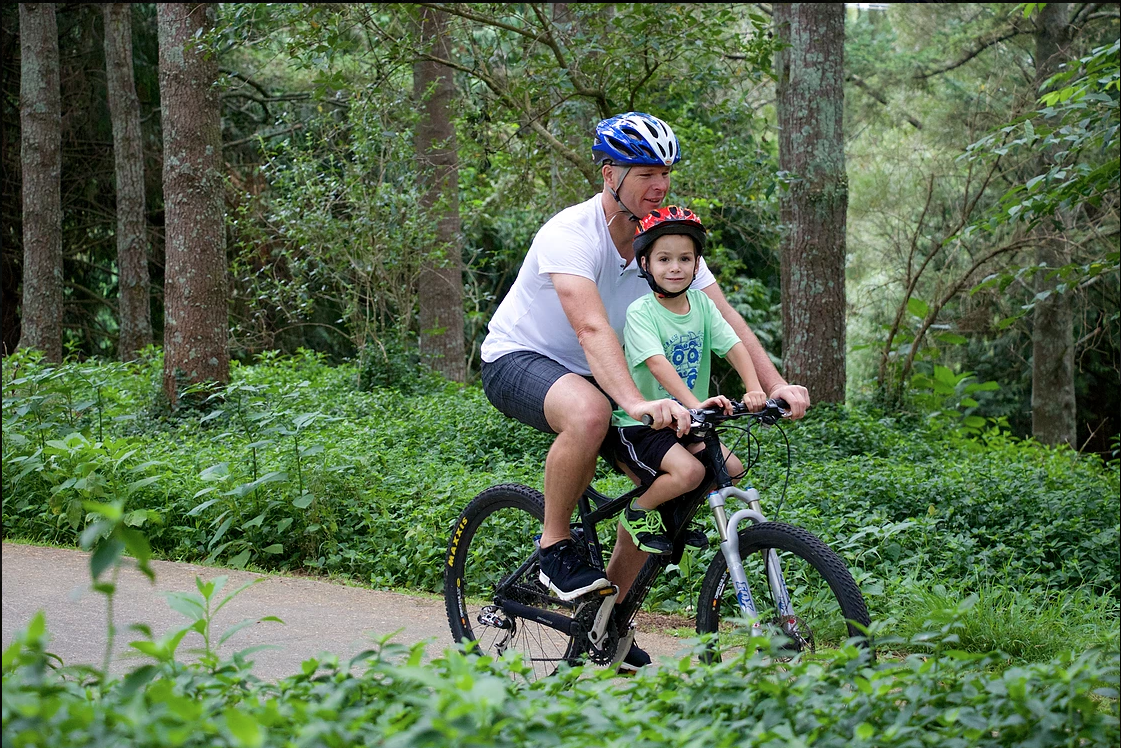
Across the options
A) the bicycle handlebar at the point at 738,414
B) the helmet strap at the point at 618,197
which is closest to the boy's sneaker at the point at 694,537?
the bicycle handlebar at the point at 738,414

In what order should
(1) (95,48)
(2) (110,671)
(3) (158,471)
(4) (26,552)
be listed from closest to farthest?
(2) (110,671), (4) (26,552), (3) (158,471), (1) (95,48)

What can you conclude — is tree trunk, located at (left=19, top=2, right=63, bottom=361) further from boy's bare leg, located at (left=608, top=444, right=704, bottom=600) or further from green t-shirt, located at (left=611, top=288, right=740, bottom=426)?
boy's bare leg, located at (left=608, top=444, right=704, bottom=600)

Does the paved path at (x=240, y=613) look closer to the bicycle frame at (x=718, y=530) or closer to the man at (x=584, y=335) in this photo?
the bicycle frame at (x=718, y=530)

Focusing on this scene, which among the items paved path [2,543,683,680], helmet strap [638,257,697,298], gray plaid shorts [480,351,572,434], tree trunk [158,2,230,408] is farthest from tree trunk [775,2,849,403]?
helmet strap [638,257,697,298]

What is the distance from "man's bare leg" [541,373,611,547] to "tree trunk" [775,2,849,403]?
6.67 meters

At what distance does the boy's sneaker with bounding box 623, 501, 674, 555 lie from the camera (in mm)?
3912

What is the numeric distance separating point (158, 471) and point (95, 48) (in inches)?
538

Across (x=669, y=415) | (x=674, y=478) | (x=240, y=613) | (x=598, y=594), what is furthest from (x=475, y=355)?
(x=669, y=415)

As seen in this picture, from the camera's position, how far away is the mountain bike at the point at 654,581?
3508 mm

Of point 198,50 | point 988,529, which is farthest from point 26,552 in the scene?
point 988,529

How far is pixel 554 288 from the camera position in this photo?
415 cm

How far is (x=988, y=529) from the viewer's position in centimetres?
692

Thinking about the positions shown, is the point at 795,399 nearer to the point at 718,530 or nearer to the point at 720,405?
the point at 720,405

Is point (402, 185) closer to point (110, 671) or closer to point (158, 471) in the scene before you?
point (158, 471)
